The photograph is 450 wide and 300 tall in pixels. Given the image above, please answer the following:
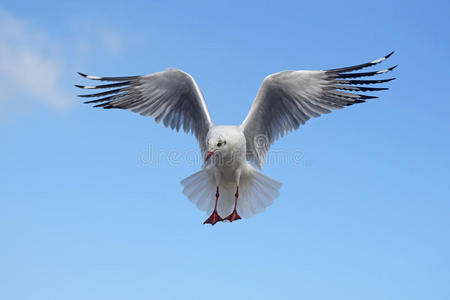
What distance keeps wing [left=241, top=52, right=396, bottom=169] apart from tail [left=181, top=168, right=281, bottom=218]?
18.8 inches

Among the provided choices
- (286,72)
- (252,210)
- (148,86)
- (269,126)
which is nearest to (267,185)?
(252,210)

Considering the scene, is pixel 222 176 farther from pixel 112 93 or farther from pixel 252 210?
pixel 112 93

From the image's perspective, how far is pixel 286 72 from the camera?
5371 millimetres

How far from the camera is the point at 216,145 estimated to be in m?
5.04

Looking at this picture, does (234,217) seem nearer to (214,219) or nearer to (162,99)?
(214,219)

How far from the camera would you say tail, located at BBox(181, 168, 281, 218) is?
5582mm

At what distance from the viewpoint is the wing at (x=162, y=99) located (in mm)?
5773

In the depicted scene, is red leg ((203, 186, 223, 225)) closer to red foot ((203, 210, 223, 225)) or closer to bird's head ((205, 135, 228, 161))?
red foot ((203, 210, 223, 225))

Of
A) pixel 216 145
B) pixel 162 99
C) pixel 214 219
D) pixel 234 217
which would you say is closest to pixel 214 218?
pixel 214 219

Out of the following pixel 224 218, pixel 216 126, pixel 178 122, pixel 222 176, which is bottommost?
pixel 224 218

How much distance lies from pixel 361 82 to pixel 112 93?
289cm

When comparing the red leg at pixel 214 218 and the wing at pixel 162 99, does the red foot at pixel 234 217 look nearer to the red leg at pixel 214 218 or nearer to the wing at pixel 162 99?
the red leg at pixel 214 218

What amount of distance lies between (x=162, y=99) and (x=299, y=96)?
161 cm

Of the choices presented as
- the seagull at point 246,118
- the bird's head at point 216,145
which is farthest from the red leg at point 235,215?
the bird's head at point 216,145
